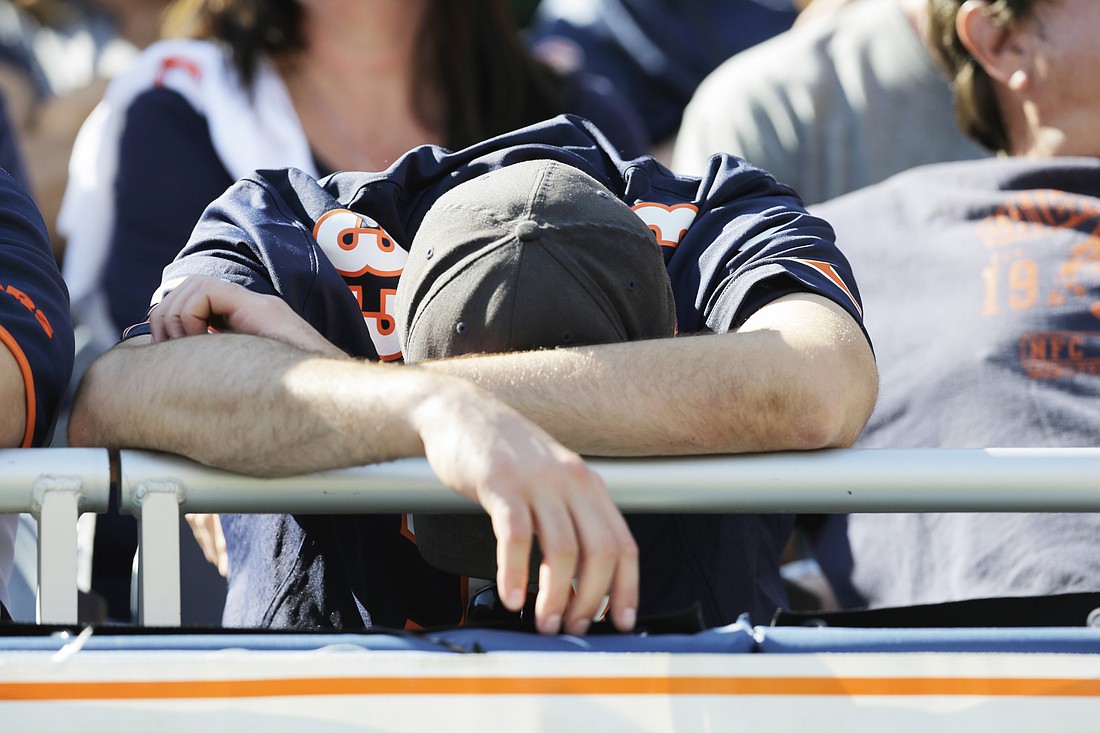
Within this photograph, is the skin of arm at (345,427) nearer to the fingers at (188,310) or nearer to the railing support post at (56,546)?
the fingers at (188,310)

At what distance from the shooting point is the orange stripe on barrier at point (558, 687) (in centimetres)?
106

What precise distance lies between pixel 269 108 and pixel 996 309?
134 cm

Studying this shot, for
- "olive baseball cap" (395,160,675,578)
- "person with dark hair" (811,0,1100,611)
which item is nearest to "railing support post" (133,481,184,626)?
"olive baseball cap" (395,160,675,578)

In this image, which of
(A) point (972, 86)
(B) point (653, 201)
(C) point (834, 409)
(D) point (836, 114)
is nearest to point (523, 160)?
(B) point (653, 201)

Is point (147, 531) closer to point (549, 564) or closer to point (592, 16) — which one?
point (549, 564)

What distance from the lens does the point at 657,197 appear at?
170cm

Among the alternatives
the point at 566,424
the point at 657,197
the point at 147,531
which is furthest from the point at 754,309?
the point at 147,531

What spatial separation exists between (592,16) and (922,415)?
2084 millimetres

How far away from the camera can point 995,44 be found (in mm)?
2582

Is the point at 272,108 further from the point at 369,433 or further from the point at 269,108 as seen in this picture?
the point at 369,433

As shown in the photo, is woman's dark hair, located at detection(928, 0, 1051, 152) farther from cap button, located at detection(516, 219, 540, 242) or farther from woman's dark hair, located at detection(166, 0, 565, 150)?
cap button, located at detection(516, 219, 540, 242)

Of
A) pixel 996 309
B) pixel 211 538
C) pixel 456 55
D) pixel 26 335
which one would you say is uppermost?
pixel 456 55

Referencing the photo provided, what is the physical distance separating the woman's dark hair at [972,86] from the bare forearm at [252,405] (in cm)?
163

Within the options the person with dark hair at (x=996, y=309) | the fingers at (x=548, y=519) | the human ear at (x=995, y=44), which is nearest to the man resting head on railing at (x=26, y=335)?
the fingers at (x=548, y=519)
